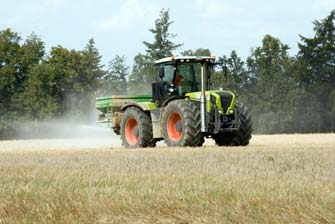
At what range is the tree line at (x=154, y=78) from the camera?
57.5m

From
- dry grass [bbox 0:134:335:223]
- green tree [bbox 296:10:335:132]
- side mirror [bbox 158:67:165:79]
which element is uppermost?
green tree [bbox 296:10:335:132]

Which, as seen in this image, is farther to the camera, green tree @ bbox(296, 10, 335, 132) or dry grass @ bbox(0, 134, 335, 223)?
green tree @ bbox(296, 10, 335, 132)

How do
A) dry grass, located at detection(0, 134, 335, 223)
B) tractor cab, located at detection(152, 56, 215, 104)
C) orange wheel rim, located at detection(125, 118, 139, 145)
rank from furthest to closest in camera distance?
1. orange wheel rim, located at detection(125, 118, 139, 145)
2. tractor cab, located at detection(152, 56, 215, 104)
3. dry grass, located at detection(0, 134, 335, 223)

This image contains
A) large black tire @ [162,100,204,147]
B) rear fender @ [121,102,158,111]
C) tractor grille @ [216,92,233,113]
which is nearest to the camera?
large black tire @ [162,100,204,147]

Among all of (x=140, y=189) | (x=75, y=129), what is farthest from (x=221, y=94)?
(x=75, y=129)

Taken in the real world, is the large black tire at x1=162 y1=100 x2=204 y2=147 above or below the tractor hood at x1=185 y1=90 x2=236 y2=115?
below

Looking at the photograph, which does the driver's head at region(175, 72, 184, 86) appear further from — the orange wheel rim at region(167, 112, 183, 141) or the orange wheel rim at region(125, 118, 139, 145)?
the orange wheel rim at region(125, 118, 139, 145)

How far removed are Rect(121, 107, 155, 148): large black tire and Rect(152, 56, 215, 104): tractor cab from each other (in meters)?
→ 0.64

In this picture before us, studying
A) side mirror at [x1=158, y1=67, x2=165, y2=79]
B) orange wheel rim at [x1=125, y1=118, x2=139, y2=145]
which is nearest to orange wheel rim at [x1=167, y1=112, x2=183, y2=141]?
side mirror at [x1=158, y1=67, x2=165, y2=79]

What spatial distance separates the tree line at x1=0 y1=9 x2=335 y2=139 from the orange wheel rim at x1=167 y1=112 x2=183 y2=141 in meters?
34.9

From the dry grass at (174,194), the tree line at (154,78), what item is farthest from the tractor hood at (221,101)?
the tree line at (154,78)

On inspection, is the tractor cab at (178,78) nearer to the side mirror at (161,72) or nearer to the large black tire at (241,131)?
the side mirror at (161,72)

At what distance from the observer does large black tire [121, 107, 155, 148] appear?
19969 millimetres

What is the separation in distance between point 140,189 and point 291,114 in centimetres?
5418
